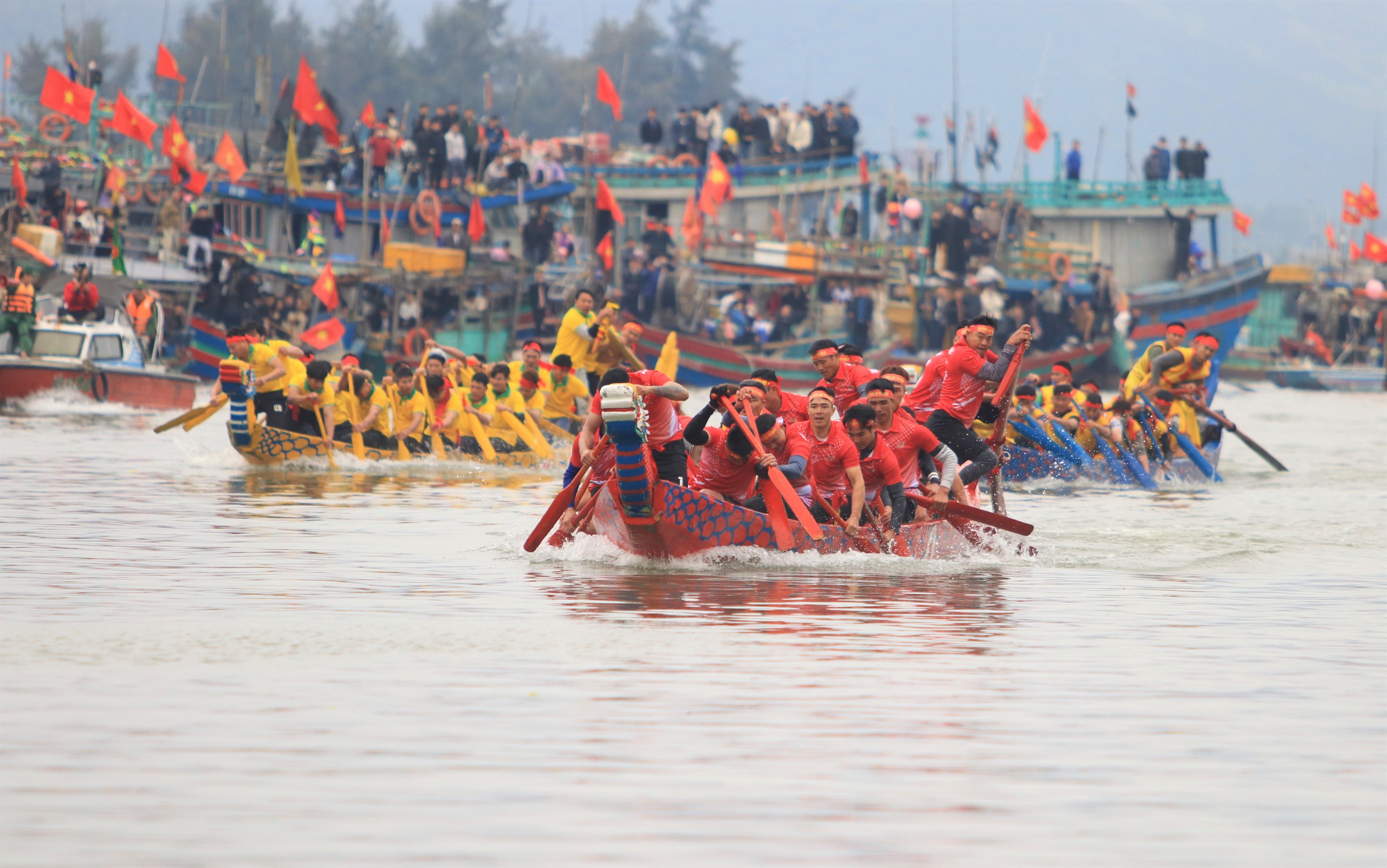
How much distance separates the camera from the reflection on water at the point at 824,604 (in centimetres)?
1033

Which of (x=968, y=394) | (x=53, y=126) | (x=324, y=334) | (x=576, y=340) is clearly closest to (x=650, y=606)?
(x=968, y=394)

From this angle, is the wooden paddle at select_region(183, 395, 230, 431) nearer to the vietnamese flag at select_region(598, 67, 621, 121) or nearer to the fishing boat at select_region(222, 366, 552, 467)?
the fishing boat at select_region(222, 366, 552, 467)

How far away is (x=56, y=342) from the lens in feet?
96.6

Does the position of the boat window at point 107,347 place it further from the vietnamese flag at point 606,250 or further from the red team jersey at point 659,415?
the red team jersey at point 659,415

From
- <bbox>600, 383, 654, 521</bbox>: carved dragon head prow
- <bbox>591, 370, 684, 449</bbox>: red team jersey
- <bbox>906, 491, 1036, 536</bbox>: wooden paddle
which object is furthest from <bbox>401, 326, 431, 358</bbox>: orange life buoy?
<bbox>600, 383, 654, 521</bbox>: carved dragon head prow

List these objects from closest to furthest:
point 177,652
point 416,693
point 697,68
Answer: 1. point 416,693
2. point 177,652
3. point 697,68

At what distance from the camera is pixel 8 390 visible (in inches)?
1139

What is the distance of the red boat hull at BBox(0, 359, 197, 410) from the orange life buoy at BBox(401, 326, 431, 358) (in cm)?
851

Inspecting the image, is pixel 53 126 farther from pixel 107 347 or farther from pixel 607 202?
pixel 107 347

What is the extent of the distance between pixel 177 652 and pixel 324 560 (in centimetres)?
400

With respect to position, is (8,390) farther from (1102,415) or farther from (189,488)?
(1102,415)

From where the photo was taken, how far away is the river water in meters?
6.20

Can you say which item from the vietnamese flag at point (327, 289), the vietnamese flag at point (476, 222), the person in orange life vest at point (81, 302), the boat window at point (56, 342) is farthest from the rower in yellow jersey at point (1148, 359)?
the vietnamese flag at point (476, 222)

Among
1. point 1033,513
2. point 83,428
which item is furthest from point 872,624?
point 83,428
